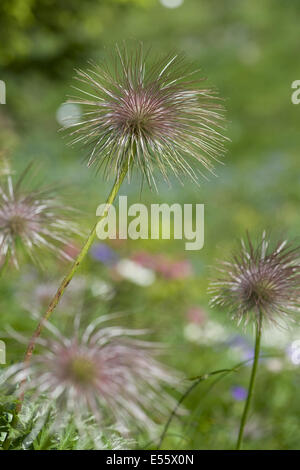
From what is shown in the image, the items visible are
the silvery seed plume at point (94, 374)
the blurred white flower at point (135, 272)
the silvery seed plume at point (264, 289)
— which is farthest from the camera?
the blurred white flower at point (135, 272)

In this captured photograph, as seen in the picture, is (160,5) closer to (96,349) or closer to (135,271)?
(135,271)

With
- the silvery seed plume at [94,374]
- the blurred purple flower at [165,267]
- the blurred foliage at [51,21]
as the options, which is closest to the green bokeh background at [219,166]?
the blurred foliage at [51,21]

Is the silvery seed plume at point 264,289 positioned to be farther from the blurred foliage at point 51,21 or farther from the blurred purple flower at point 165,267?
the blurred foliage at point 51,21

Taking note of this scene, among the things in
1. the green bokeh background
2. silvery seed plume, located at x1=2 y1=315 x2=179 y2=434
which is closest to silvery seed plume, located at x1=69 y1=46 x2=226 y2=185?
the green bokeh background

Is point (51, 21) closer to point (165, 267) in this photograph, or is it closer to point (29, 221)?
point (165, 267)

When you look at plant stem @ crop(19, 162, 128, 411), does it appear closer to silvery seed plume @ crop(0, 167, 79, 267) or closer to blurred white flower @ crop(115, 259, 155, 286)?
silvery seed plume @ crop(0, 167, 79, 267)

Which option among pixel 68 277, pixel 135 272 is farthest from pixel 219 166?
pixel 68 277
